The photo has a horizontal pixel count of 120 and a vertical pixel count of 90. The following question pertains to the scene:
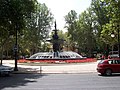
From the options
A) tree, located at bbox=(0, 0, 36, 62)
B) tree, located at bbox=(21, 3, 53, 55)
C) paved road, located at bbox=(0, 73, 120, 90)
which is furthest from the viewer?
tree, located at bbox=(21, 3, 53, 55)

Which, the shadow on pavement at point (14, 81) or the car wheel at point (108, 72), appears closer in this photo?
the shadow on pavement at point (14, 81)

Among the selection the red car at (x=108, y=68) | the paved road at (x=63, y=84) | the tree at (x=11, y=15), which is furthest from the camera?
the tree at (x=11, y=15)

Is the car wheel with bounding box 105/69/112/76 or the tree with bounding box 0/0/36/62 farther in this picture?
the tree with bounding box 0/0/36/62

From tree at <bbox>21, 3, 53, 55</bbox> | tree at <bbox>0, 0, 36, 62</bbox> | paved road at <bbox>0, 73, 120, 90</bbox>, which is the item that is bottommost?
paved road at <bbox>0, 73, 120, 90</bbox>

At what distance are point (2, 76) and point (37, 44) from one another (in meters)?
57.1

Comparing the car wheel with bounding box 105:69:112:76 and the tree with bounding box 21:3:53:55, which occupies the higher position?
the tree with bounding box 21:3:53:55

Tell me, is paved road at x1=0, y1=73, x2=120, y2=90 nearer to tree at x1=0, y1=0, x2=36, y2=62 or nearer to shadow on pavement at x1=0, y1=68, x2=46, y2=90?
shadow on pavement at x1=0, y1=68, x2=46, y2=90

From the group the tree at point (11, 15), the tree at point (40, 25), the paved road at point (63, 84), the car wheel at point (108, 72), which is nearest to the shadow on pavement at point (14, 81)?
the paved road at point (63, 84)

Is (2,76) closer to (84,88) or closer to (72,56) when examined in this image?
(84,88)

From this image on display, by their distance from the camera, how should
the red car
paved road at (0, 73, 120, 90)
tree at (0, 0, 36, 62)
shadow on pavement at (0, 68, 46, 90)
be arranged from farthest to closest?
1. tree at (0, 0, 36, 62)
2. the red car
3. shadow on pavement at (0, 68, 46, 90)
4. paved road at (0, 73, 120, 90)

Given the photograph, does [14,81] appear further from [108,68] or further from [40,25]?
[40,25]

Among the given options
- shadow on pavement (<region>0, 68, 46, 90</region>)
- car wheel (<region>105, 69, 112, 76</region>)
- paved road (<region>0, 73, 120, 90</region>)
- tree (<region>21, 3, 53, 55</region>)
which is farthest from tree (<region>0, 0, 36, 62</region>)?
tree (<region>21, 3, 53, 55</region>)

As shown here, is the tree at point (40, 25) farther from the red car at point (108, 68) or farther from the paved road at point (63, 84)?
the paved road at point (63, 84)

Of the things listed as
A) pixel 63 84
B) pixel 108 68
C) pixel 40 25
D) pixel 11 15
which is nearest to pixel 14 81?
pixel 63 84
